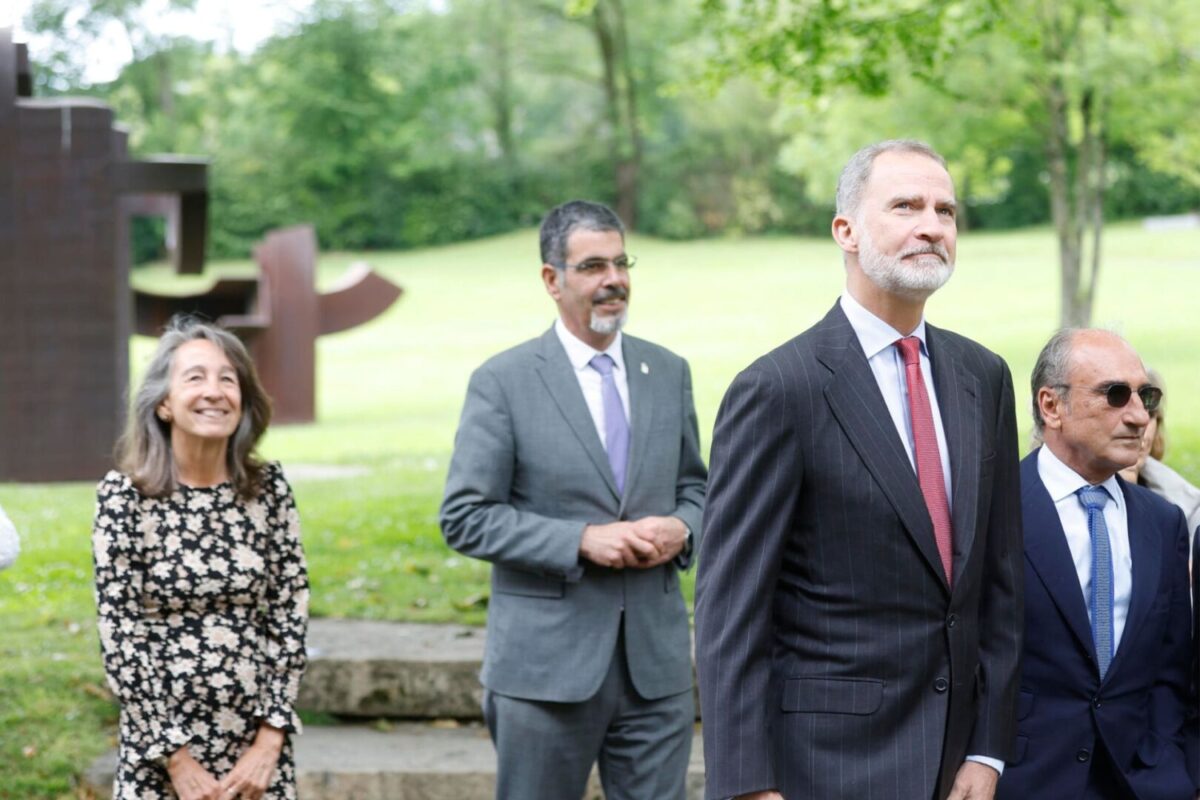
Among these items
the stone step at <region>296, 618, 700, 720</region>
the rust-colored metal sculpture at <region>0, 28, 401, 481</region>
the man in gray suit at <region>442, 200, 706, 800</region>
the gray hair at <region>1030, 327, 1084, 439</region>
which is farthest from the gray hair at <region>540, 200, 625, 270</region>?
the rust-colored metal sculpture at <region>0, 28, 401, 481</region>

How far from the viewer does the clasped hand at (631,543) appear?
14.7ft

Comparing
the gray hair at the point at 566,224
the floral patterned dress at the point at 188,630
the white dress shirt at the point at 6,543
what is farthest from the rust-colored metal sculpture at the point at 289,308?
the white dress shirt at the point at 6,543

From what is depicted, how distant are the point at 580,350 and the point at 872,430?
71.5 inches

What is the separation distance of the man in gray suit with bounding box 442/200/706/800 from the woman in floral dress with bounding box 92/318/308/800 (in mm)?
585

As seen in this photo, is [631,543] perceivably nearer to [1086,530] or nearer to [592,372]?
[592,372]

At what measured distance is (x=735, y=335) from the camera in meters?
33.4

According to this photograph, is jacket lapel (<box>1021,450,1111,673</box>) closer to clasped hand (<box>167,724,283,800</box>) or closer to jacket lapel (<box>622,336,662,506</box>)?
jacket lapel (<box>622,336,662,506</box>)

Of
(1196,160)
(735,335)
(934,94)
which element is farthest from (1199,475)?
(735,335)

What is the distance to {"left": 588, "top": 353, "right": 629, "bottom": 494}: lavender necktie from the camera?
4.71 meters

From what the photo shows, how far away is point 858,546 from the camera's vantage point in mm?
3055

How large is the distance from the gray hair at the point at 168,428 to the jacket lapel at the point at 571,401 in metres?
0.85

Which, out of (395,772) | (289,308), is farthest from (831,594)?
(289,308)

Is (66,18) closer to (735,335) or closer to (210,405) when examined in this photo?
(735,335)

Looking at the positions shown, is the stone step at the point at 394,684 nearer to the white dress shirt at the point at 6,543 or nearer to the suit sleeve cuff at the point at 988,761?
the white dress shirt at the point at 6,543
